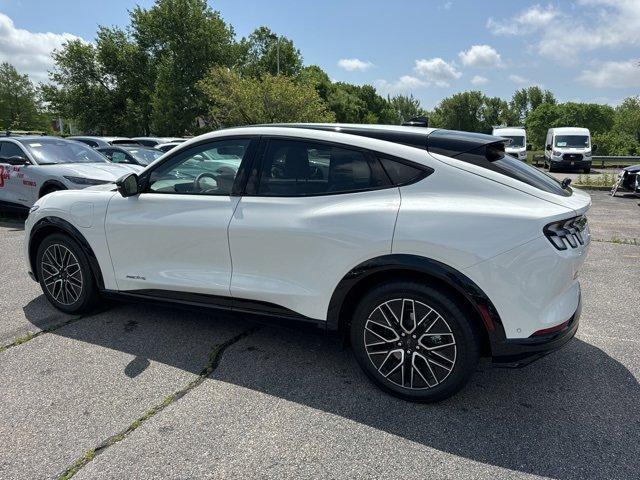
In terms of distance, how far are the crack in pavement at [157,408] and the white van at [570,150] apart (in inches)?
960

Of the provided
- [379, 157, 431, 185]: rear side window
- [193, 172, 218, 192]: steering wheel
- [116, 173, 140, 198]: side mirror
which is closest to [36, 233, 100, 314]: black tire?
[116, 173, 140, 198]: side mirror

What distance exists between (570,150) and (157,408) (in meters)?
25.7

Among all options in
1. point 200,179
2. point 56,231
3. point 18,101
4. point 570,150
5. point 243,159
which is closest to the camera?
point 243,159

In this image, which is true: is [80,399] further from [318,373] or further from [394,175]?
[394,175]

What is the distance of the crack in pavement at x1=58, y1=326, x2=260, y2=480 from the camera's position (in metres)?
2.36

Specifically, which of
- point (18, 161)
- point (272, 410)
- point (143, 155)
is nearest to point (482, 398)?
point (272, 410)

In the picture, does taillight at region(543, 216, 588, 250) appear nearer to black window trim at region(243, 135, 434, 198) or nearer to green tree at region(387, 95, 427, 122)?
black window trim at region(243, 135, 434, 198)

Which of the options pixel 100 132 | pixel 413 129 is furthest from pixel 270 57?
pixel 413 129

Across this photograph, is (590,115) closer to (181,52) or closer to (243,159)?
(181,52)

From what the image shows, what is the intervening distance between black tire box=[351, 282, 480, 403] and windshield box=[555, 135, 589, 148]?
25436mm

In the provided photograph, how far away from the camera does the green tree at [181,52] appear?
3822 cm

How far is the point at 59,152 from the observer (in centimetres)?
880

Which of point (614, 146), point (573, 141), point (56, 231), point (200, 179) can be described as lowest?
point (614, 146)

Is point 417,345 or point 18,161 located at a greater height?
point 18,161
